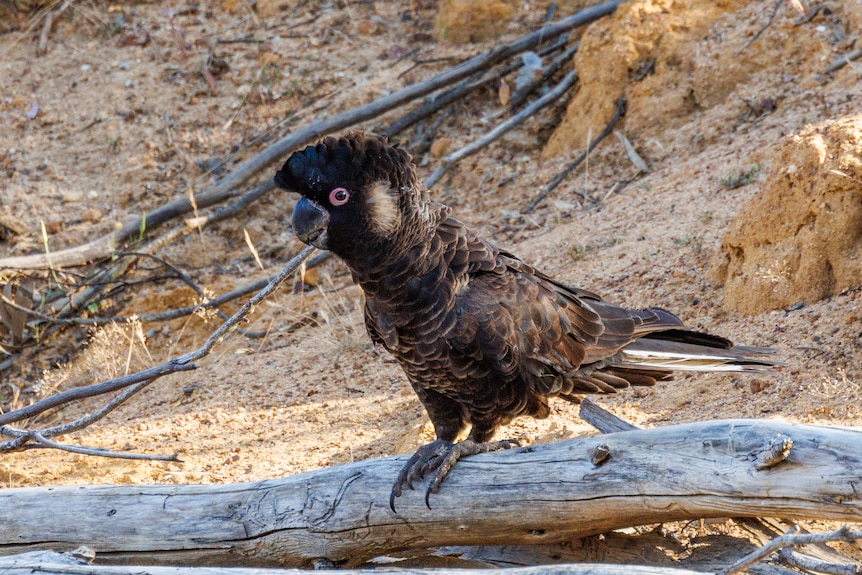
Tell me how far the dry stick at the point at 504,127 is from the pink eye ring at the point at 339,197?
489cm

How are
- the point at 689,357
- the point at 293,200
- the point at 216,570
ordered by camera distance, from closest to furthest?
the point at 216,570 < the point at 689,357 < the point at 293,200

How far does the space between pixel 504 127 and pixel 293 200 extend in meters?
2.64

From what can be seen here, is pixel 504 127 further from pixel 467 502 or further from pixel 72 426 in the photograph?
pixel 467 502

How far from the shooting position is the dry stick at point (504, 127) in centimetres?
900

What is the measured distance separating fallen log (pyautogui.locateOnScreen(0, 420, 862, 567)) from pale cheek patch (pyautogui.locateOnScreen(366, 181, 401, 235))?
3.80 ft

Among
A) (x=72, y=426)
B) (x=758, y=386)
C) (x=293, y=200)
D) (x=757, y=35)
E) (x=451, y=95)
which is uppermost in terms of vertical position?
(x=451, y=95)

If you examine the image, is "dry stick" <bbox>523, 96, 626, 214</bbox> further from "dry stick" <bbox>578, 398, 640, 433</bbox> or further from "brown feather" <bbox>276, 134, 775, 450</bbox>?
"dry stick" <bbox>578, 398, 640, 433</bbox>

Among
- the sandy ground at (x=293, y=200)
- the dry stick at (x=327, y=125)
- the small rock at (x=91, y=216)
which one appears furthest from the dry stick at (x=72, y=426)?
the small rock at (x=91, y=216)

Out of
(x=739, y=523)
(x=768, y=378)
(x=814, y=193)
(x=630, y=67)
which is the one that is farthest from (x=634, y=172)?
(x=739, y=523)

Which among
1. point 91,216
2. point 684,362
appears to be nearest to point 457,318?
point 684,362

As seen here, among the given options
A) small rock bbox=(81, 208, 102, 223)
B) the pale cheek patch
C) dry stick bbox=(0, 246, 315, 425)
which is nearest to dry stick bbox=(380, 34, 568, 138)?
small rock bbox=(81, 208, 102, 223)

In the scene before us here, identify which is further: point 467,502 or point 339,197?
point 339,197

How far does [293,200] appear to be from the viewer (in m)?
9.74

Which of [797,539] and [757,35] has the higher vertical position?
[757,35]
